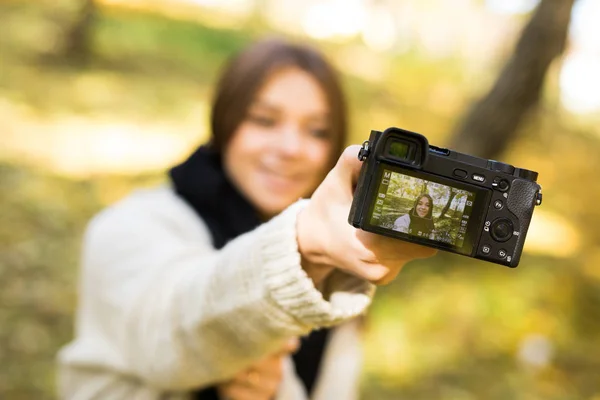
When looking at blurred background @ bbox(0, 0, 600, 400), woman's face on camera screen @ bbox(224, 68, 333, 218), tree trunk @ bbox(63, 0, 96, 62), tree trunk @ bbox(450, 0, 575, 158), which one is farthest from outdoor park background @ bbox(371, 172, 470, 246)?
tree trunk @ bbox(63, 0, 96, 62)

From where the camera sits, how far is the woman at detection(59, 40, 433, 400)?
0.72 metres

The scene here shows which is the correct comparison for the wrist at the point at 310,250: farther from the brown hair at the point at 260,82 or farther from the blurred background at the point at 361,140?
the blurred background at the point at 361,140

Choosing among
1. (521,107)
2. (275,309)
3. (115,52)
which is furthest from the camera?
(115,52)

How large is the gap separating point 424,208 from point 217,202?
736mm

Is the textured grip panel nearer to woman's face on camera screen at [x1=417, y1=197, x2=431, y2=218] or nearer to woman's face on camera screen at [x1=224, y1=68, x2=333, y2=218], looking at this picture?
woman's face on camera screen at [x1=417, y1=197, x2=431, y2=218]

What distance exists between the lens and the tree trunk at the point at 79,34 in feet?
14.2

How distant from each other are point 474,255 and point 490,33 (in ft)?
19.1

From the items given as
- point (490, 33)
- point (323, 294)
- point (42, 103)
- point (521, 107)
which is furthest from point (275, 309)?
point (490, 33)

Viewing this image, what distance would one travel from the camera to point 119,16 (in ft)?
16.5

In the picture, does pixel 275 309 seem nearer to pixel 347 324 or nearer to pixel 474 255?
pixel 474 255

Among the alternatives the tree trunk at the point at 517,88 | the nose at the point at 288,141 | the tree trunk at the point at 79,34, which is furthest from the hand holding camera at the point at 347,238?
the tree trunk at the point at 79,34

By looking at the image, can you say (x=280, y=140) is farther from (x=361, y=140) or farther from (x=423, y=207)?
(x=361, y=140)

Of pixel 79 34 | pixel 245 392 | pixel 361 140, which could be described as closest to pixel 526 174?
pixel 245 392

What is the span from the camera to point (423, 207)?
24.0 inches
